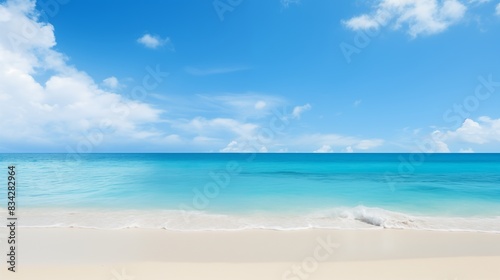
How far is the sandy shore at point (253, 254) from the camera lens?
5.23 m

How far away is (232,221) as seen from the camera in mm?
9836

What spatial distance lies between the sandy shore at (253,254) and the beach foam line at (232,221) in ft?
1.87

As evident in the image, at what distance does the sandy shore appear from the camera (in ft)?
17.2

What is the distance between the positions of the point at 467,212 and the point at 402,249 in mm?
7977

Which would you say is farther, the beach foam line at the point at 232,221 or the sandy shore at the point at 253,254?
the beach foam line at the point at 232,221

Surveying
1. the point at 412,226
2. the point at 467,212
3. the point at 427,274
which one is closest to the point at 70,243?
the point at 427,274

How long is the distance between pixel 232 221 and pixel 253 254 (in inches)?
136

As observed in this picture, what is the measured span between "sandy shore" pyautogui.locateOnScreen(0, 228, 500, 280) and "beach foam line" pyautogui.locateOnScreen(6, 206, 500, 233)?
569 millimetres

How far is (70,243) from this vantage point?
7.18 meters

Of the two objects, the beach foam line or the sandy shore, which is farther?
the beach foam line

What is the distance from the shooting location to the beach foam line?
29.2 ft

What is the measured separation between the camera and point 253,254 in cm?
646

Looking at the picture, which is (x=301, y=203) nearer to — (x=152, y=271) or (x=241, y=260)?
(x=241, y=260)

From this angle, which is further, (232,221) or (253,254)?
(232,221)
